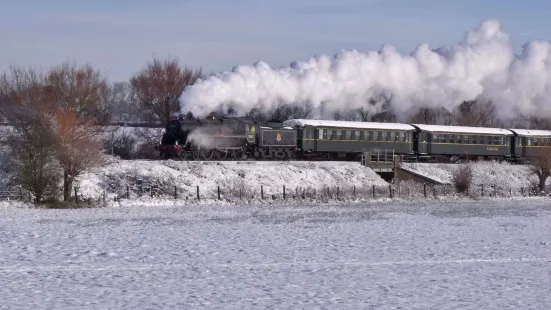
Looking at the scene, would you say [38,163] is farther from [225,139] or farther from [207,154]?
[225,139]

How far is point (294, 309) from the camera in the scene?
12.7m

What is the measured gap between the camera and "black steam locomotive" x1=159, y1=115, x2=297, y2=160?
47.4 metres

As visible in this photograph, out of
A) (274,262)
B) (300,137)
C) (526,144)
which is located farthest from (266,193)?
(526,144)

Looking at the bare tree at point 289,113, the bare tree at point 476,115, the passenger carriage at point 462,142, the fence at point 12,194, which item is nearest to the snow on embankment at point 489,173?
the passenger carriage at point 462,142

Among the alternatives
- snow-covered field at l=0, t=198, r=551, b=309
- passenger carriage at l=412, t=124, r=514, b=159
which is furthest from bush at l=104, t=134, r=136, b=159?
snow-covered field at l=0, t=198, r=551, b=309

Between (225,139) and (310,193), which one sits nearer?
(310,193)

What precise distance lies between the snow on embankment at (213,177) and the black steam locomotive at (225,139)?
7.02 ft

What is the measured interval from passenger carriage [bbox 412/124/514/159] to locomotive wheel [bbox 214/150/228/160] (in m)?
17.6

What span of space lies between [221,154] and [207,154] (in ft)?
3.77

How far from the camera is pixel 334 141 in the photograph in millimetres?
54938

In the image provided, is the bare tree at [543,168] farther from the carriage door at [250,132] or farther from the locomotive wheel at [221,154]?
the locomotive wheel at [221,154]

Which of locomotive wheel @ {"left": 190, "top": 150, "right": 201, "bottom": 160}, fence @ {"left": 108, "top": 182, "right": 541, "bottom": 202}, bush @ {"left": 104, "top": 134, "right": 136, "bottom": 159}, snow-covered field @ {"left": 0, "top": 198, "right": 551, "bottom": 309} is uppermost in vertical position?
bush @ {"left": 104, "top": 134, "right": 136, "bottom": 159}

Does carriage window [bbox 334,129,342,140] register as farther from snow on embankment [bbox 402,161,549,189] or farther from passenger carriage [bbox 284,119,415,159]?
snow on embankment [bbox 402,161,549,189]

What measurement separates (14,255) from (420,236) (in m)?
12.1
